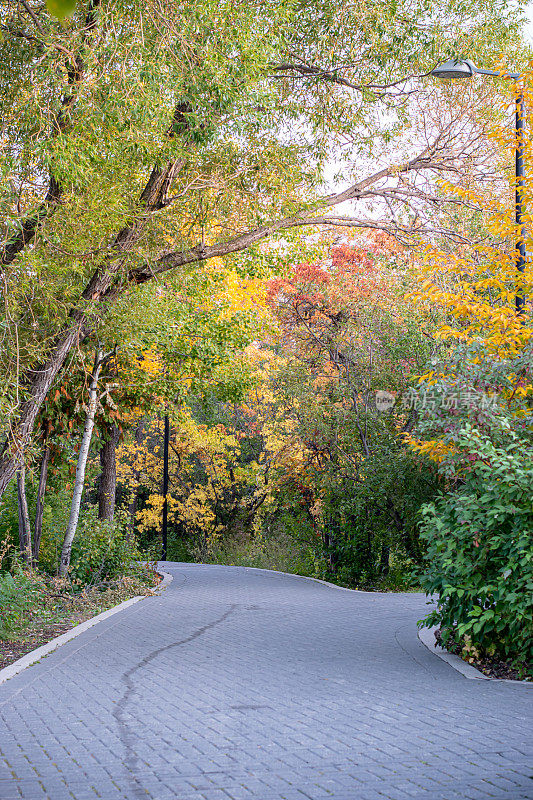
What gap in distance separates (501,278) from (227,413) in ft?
84.3

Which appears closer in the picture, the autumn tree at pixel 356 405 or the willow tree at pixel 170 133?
the willow tree at pixel 170 133

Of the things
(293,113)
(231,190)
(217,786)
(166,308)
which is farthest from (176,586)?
(217,786)

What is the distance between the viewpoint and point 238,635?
11.1 metres

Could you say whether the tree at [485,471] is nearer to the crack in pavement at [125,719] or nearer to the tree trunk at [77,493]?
the crack in pavement at [125,719]

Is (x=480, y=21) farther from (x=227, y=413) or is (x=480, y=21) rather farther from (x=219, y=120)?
(x=227, y=413)

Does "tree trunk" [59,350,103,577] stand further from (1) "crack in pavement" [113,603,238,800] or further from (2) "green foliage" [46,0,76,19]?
(2) "green foliage" [46,0,76,19]

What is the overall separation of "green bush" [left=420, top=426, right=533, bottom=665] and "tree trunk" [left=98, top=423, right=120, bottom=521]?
12876mm

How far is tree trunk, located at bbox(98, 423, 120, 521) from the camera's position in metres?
20.3

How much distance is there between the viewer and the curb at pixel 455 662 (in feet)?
25.9

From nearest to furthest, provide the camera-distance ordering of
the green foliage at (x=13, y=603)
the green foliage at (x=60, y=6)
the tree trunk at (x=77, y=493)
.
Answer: the green foliage at (x=60, y=6), the green foliage at (x=13, y=603), the tree trunk at (x=77, y=493)

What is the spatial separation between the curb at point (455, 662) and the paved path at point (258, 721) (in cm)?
14

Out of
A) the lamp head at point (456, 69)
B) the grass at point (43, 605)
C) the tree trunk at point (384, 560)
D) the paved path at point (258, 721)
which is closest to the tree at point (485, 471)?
the paved path at point (258, 721)

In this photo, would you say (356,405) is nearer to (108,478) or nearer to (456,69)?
(108,478)

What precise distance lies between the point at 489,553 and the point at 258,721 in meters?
3.30
